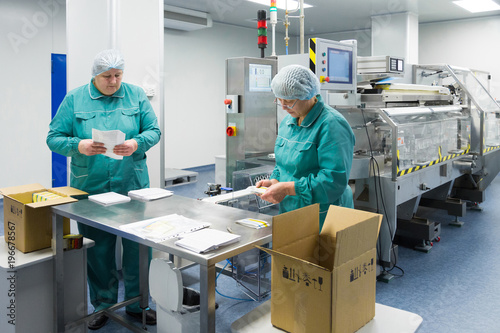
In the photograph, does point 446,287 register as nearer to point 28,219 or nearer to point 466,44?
point 28,219

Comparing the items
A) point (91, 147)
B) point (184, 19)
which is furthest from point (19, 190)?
point (184, 19)

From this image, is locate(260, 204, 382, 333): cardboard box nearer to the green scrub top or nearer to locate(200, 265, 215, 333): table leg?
locate(200, 265, 215, 333): table leg

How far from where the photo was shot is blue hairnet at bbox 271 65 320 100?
6.66ft

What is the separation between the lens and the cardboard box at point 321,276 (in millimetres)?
1254

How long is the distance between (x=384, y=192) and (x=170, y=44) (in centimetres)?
545

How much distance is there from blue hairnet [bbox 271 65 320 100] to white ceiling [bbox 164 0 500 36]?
485cm

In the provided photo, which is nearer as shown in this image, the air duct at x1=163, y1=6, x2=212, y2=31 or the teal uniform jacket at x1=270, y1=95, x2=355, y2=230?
the teal uniform jacket at x1=270, y1=95, x2=355, y2=230

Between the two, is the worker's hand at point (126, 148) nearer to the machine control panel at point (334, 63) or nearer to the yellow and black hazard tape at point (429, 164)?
the machine control panel at point (334, 63)

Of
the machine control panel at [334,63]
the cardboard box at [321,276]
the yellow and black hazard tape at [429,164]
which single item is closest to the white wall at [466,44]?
the yellow and black hazard tape at [429,164]

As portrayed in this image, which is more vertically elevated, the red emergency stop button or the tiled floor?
the red emergency stop button

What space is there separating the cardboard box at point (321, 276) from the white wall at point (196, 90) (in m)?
6.33

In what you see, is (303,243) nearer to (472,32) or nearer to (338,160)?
(338,160)

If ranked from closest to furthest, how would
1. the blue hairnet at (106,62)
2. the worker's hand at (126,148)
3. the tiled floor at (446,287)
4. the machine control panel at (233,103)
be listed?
the worker's hand at (126,148)
the blue hairnet at (106,62)
the tiled floor at (446,287)
the machine control panel at (233,103)

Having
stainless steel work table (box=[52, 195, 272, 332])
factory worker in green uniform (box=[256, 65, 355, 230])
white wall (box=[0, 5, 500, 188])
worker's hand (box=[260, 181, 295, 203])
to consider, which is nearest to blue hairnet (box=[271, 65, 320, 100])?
factory worker in green uniform (box=[256, 65, 355, 230])
